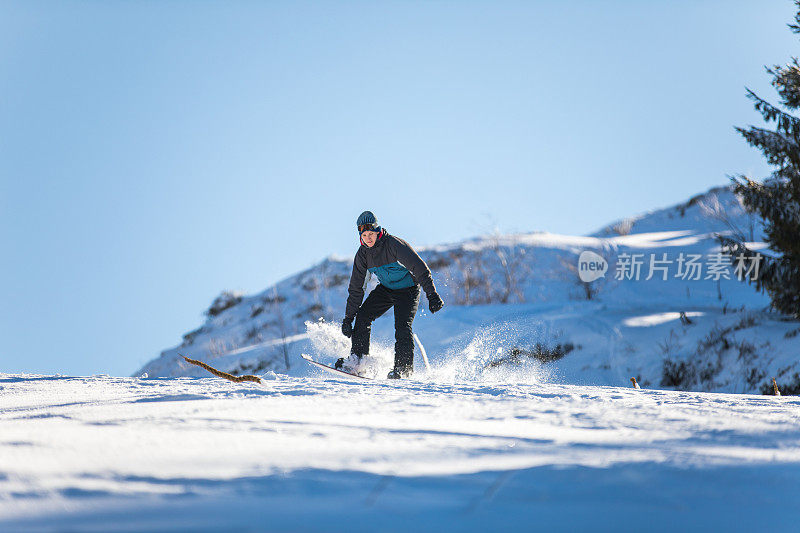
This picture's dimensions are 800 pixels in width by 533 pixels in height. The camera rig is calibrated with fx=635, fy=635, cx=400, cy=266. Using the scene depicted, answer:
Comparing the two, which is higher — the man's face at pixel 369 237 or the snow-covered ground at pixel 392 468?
the man's face at pixel 369 237

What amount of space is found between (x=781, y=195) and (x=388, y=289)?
7.95m

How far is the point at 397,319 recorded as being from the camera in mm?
7027

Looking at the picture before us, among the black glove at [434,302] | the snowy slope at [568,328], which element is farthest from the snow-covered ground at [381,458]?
the snowy slope at [568,328]

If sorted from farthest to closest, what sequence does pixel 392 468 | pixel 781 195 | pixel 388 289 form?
pixel 781 195
pixel 388 289
pixel 392 468

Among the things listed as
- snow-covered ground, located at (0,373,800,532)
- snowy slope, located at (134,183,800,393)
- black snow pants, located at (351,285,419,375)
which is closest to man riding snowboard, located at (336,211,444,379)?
black snow pants, located at (351,285,419,375)

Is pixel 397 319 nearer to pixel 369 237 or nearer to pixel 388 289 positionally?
pixel 388 289

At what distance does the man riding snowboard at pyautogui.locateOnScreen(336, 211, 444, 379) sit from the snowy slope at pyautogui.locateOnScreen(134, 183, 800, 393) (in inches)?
24.0

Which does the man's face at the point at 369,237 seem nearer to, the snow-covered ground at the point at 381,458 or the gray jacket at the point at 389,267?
the gray jacket at the point at 389,267

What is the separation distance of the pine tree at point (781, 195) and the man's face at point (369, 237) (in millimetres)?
7859

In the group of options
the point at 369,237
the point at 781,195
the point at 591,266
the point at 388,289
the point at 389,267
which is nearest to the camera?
the point at 369,237

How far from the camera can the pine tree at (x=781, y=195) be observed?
10.9 meters

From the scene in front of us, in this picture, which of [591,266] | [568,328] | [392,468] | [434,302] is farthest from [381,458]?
[591,266]

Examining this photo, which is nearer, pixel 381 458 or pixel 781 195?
pixel 381 458

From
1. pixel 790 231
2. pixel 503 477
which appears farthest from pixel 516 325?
pixel 503 477
